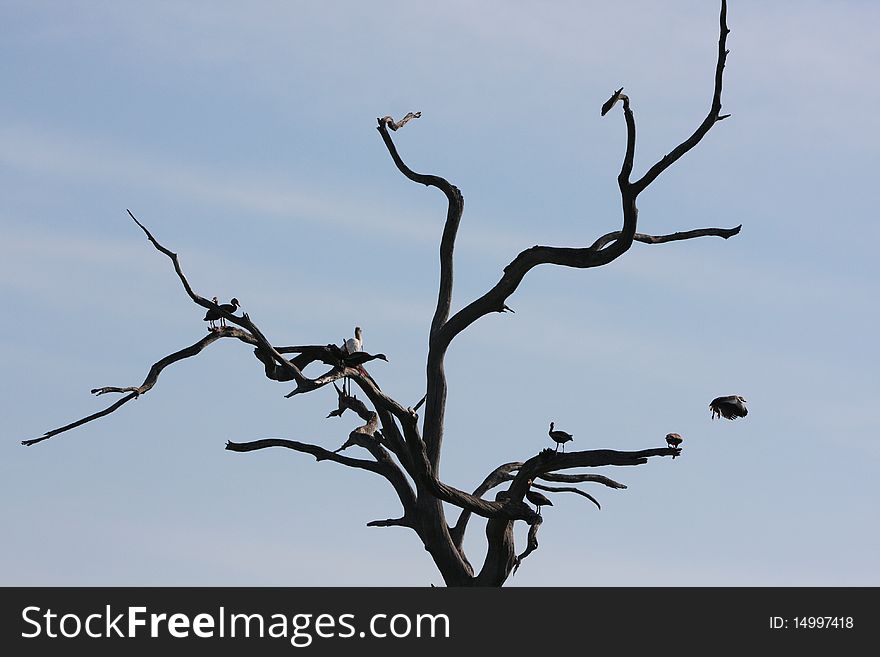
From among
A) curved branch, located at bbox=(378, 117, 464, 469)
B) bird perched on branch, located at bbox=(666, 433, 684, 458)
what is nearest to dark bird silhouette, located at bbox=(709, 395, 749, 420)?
bird perched on branch, located at bbox=(666, 433, 684, 458)

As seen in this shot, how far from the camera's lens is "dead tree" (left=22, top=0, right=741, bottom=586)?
64.7 ft

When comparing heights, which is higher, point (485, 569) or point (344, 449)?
point (344, 449)

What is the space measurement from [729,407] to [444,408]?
12.7ft

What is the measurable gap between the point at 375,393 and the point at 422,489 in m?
2.16

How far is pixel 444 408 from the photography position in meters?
22.1

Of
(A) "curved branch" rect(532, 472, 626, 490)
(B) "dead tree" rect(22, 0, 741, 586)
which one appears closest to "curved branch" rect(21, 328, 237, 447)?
(B) "dead tree" rect(22, 0, 741, 586)

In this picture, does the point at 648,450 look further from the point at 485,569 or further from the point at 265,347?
the point at 265,347

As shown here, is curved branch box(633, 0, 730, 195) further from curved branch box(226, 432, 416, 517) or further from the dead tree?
curved branch box(226, 432, 416, 517)

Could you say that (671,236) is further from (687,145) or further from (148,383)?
(148,383)

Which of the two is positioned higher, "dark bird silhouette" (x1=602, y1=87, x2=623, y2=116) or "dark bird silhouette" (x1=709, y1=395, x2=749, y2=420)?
"dark bird silhouette" (x1=602, y1=87, x2=623, y2=116)

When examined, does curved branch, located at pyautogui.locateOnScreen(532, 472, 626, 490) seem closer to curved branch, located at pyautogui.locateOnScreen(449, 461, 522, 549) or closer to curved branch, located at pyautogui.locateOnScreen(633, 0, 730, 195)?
curved branch, located at pyautogui.locateOnScreen(449, 461, 522, 549)

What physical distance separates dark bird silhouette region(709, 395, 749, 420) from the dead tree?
81 centimetres
